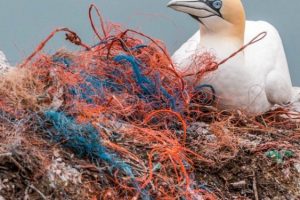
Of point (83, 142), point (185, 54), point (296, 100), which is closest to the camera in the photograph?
point (83, 142)

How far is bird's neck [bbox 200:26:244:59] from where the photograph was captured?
31.0 feet

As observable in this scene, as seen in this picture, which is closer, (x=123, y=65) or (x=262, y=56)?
(x=123, y=65)

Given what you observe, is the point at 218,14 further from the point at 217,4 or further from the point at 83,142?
the point at 83,142

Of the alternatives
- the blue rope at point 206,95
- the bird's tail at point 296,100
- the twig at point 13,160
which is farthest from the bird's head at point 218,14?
the twig at point 13,160

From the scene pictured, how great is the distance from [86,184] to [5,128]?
666 mm

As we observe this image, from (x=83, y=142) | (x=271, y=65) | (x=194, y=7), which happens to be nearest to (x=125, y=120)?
(x=83, y=142)

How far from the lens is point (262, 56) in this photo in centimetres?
977

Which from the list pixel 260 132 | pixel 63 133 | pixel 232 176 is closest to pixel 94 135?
pixel 63 133

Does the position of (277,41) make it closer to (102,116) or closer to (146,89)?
(146,89)

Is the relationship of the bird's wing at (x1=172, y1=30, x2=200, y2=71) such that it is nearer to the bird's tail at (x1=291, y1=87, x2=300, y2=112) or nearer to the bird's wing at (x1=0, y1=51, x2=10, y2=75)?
the bird's tail at (x1=291, y1=87, x2=300, y2=112)

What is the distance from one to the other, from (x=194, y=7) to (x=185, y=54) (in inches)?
20.0

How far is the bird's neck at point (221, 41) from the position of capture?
31.0 ft

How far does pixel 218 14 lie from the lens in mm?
9445

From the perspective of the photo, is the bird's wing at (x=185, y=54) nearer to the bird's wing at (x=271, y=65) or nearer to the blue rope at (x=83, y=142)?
the bird's wing at (x=271, y=65)
